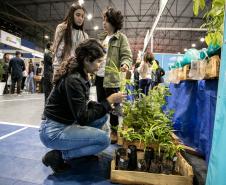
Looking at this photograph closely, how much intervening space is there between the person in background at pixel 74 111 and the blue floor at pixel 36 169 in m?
0.11

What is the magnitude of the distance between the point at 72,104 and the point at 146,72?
386cm

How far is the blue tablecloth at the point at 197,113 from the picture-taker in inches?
77.3

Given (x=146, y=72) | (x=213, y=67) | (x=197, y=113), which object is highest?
(x=146, y=72)

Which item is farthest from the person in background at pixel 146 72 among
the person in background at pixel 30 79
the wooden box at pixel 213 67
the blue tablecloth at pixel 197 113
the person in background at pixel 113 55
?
the person in background at pixel 30 79

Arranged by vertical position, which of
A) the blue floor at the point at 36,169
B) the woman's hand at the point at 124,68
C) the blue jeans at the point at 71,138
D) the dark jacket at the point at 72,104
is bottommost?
the blue floor at the point at 36,169

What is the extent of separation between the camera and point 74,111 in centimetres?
163

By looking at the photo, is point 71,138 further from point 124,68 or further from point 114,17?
point 114,17

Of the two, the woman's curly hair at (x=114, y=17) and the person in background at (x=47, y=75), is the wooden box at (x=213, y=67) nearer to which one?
the woman's curly hair at (x=114, y=17)

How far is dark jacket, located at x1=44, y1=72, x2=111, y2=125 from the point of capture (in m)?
1.61

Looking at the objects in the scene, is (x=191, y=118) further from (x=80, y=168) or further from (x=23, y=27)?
(x=23, y=27)

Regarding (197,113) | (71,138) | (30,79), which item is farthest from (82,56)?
(30,79)

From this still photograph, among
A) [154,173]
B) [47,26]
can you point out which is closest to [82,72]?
[154,173]

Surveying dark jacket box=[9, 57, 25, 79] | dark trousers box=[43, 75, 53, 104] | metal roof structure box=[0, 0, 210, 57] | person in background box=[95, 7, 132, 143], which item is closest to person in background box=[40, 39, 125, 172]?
person in background box=[95, 7, 132, 143]

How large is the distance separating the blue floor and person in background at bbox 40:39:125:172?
113mm
